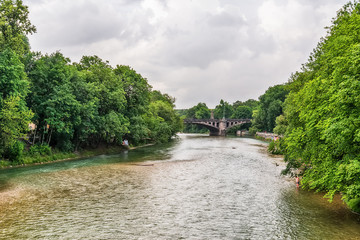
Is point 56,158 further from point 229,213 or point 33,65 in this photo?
point 229,213

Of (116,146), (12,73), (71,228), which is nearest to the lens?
(71,228)

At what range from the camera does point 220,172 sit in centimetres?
A: 3394

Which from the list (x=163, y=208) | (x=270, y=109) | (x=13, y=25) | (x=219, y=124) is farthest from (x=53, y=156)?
(x=219, y=124)

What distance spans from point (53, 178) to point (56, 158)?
547 inches

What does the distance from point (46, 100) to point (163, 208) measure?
28389 mm

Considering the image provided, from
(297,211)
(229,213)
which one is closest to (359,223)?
(297,211)

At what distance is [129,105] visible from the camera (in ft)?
206

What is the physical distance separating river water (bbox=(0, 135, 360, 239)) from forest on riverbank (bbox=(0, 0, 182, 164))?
666cm

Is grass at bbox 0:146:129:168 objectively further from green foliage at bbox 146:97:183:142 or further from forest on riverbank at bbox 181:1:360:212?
forest on riverbank at bbox 181:1:360:212

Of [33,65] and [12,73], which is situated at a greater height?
[33,65]

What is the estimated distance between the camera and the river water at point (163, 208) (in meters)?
15.4

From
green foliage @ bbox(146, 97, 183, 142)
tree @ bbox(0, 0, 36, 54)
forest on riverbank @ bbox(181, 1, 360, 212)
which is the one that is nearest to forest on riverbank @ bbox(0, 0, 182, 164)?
tree @ bbox(0, 0, 36, 54)

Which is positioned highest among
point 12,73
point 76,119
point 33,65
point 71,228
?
point 33,65

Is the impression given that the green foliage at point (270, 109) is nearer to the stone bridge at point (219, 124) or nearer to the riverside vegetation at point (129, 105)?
the stone bridge at point (219, 124)
